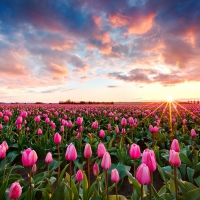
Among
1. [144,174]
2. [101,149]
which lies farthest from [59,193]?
[144,174]

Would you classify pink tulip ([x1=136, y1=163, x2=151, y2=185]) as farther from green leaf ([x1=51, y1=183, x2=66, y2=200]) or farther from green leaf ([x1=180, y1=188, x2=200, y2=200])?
green leaf ([x1=51, y1=183, x2=66, y2=200])

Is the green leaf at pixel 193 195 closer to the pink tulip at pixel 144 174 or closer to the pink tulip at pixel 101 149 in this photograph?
the pink tulip at pixel 144 174

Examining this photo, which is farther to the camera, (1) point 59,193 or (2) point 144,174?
(1) point 59,193

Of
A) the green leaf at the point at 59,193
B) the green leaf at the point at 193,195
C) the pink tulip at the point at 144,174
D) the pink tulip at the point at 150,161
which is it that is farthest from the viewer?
the green leaf at the point at 59,193

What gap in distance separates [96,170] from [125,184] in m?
1.62

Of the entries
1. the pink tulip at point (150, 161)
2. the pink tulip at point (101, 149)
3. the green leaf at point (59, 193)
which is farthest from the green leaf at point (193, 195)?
the green leaf at point (59, 193)

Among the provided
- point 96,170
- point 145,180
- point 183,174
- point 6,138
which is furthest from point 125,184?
point 6,138

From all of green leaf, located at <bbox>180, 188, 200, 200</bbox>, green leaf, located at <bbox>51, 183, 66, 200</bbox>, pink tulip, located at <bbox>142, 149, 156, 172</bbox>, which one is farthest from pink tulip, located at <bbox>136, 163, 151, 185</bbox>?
green leaf, located at <bbox>51, 183, 66, 200</bbox>

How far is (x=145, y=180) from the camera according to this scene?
Answer: 162 cm

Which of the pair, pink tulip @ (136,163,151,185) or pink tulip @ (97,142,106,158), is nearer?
pink tulip @ (136,163,151,185)

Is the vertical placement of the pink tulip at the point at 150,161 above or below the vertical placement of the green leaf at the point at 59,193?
above

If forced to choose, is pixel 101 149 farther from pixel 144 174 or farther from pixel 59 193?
pixel 144 174

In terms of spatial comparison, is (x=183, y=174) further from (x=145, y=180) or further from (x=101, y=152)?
(x=145, y=180)

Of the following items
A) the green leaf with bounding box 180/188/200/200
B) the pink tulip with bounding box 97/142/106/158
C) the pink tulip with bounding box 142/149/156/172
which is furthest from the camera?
the pink tulip with bounding box 97/142/106/158
